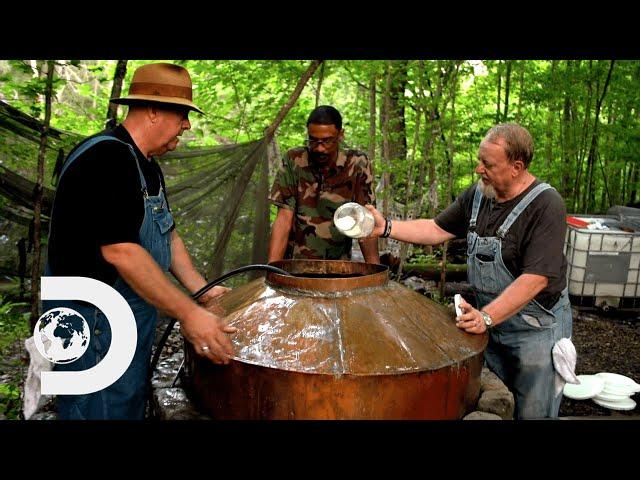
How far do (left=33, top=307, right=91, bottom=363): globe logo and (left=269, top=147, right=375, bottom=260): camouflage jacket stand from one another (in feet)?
6.42

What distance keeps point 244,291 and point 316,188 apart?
1544mm

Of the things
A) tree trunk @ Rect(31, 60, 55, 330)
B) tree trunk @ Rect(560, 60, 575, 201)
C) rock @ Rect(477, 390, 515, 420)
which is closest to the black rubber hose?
rock @ Rect(477, 390, 515, 420)

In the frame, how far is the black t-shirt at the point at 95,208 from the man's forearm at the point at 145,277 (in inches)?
1.7

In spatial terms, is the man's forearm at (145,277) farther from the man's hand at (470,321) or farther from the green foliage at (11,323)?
the green foliage at (11,323)

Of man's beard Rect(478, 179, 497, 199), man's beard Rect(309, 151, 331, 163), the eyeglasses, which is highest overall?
the eyeglasses

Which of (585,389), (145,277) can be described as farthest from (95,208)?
(585,389)

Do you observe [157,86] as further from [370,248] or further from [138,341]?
[370,248]

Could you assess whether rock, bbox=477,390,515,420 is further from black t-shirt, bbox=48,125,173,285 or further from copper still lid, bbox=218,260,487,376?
black t-shirt, bbox=48,125,173,285

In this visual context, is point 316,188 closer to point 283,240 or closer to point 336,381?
point 283,240

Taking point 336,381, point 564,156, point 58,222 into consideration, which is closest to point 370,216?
point 336,381

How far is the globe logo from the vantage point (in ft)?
7.17

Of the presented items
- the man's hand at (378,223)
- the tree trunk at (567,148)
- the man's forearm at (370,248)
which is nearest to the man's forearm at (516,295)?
the man's hand at (378,223)

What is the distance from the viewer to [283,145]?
8062 mm

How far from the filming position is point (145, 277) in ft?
6.65
